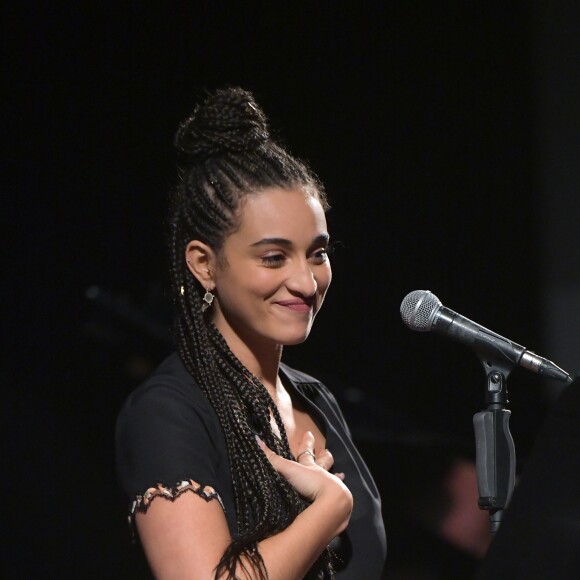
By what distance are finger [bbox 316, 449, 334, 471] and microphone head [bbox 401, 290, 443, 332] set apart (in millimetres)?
340

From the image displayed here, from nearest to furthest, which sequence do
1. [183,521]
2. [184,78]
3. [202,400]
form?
[183,521], [202,400], [184,78]

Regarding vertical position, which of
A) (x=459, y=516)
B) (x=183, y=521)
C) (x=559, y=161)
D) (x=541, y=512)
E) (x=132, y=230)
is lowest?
(x=183, y=521)

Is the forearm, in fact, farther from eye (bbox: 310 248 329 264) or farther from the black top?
eye (bbox: 310 248 329 264)

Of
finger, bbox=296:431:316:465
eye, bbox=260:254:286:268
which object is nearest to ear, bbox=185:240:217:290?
eye, bbox=260:254:286:268

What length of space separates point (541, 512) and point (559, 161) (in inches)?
90.6

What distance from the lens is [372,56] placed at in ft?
9.40

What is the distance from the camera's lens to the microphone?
1380mm

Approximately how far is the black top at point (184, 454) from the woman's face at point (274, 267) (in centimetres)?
15

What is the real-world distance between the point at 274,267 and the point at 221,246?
100mm

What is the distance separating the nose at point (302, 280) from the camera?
1.58 meters

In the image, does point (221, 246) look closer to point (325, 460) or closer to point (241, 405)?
point (241, 405)

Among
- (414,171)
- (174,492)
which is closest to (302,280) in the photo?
(174,492)

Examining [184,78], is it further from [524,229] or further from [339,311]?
[524,229]

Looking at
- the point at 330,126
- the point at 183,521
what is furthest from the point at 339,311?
the point at 183,521
